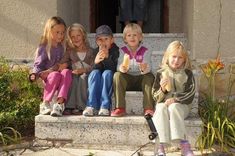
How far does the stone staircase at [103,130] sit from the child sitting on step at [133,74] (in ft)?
0.34

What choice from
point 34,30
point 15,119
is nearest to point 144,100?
point 15,119

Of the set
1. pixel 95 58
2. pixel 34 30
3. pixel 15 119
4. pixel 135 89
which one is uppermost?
pixel 34 30

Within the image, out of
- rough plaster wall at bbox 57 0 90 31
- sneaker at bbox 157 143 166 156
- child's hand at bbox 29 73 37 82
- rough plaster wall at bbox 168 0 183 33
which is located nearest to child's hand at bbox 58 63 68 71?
child's hand at bbox 29 73 37 82

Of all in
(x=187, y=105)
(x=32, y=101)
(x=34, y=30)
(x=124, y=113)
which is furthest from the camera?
(x=34, y=30)

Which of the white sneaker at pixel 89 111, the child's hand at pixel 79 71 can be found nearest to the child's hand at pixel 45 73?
the child's hand at pixel 79 71

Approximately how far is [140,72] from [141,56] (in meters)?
0.19

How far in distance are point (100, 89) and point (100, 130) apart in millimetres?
417

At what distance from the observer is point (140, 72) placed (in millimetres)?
4051

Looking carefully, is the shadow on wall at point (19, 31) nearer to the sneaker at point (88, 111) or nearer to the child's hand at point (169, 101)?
the sneaker at point (88, 111)

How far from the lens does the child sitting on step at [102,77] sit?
158 inches

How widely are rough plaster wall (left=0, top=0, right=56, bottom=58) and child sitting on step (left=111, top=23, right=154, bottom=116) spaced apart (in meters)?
1.38

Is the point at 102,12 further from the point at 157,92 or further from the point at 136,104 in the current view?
the point at 157,92

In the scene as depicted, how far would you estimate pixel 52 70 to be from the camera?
424 centimetres

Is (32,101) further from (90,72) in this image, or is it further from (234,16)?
(234,16)
